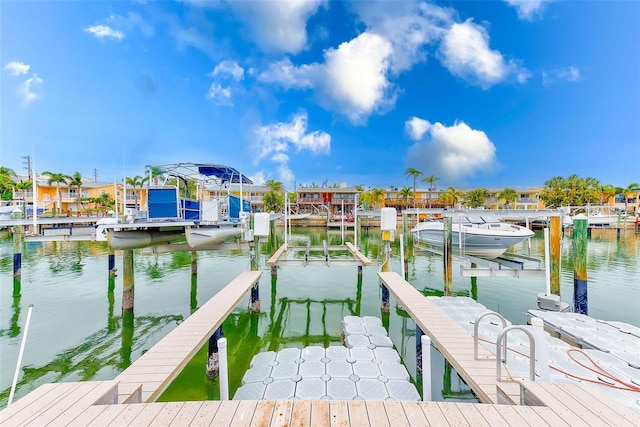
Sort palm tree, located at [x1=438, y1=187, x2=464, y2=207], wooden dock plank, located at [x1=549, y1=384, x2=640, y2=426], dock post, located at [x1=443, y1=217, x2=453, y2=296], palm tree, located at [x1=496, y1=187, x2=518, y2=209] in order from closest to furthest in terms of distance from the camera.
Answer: wooden dock plank, located at [x1=549, y1=384, x2=640, y2=426]
dock post, located at [x1=443, y1=217, x2=453, y2=296]
palm tree, located at [x1=496, y1=187, x2=518, y2=209]
palm tree, located at [x1=438, y1=187, x2=464, y2=207]

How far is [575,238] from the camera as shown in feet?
31.0

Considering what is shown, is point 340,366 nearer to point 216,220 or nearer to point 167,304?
point 216,220

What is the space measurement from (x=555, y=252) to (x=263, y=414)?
11642mm

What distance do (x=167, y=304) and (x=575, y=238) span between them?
1538 centimetres

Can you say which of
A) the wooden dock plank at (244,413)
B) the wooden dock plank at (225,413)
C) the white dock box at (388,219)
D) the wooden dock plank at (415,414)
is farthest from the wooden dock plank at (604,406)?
the white dock box at (388,219)

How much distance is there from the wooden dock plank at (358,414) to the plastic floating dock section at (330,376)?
6.79ft

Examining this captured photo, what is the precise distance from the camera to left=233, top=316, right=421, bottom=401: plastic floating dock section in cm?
495

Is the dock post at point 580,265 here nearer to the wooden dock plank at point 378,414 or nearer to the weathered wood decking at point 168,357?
the wooden dock plank at point 378,414

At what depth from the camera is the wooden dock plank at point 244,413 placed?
2756 mm

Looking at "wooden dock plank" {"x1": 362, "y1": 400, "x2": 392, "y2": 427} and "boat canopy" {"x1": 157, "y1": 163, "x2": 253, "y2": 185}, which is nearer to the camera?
"wooden dock plank" {"x1": 362, "y1": 400, "x2": 392, "y2": 427}

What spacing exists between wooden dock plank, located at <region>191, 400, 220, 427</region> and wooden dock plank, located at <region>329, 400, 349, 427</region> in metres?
1.18

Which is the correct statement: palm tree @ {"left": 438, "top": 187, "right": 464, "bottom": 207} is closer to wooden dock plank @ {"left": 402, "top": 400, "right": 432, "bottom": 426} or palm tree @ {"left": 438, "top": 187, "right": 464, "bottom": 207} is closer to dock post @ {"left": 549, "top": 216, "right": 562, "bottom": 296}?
dock post @ {"left": 549, "top": 216, "right": 562, "bottom": 296}

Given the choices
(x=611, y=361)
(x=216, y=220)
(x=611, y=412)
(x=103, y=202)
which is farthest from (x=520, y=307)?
(x=103, y=202)

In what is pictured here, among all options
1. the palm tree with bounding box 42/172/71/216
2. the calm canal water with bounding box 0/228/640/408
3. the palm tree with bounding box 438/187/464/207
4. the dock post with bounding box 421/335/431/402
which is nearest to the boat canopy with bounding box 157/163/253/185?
the calm canal water with bounding box 0/228/640/408
